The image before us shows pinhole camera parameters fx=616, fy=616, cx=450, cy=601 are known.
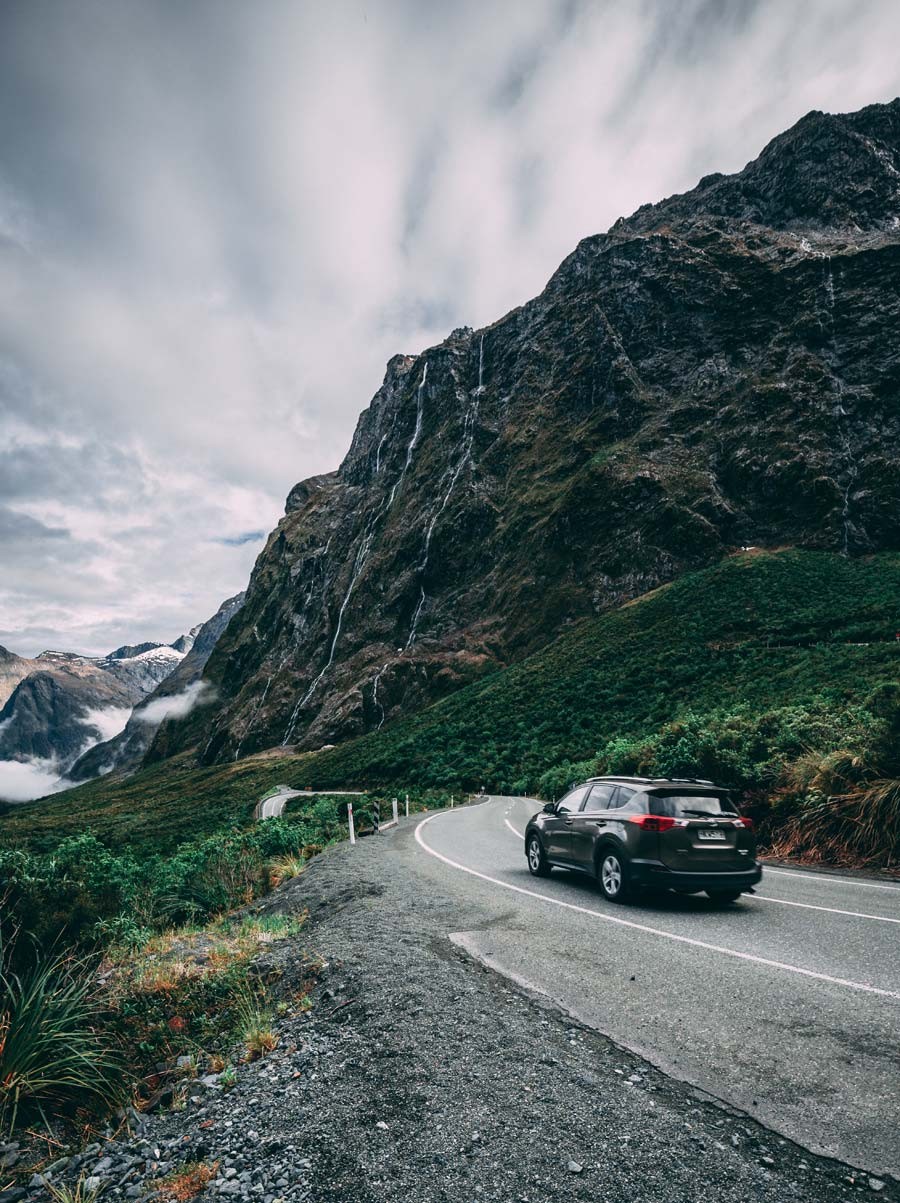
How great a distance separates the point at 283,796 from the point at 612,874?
4653 cm

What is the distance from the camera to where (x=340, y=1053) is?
4.02 meters

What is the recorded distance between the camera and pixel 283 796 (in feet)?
166

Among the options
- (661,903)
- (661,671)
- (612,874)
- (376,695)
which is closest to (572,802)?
(612,874)

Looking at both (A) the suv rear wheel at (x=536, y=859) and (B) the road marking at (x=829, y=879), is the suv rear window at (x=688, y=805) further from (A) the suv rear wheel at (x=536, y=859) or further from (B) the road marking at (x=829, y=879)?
(A) the suv rear wheel at (x=536, y=859)

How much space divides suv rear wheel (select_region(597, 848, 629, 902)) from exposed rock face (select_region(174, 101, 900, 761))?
5729 centimetres

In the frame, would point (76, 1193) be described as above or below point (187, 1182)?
below

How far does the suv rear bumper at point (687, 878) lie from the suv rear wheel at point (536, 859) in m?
2.67

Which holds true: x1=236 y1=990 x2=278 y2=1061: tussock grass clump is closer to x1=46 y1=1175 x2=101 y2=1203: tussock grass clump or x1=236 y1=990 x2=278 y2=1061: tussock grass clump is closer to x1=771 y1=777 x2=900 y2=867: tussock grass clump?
x1=46 y1=1175 x2=101 y2=1203: tussock grass clump

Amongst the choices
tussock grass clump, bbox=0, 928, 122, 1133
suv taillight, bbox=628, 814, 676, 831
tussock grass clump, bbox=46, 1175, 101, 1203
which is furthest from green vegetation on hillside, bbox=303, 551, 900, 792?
tussock grass clump, bbox=46, 1175, 101, 1203

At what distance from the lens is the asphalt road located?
337 cm

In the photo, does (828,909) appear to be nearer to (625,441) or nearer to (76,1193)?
(76,1193)

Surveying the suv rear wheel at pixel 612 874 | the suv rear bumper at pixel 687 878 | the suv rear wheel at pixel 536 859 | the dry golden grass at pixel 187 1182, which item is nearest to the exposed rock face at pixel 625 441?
the suv rear wheel at pixel 536 859

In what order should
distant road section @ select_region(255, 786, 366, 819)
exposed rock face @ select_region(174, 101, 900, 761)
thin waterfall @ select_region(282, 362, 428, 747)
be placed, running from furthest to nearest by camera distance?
thin waterfall @ select_region(282, 362, 428, 747), exposed rock face @ select_region(174, 101, 900, 761), distant road section @ select_region(255, 786, 366, 819)

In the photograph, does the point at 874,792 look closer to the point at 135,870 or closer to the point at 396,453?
the point at 135,870
